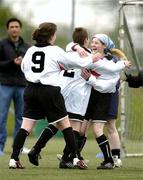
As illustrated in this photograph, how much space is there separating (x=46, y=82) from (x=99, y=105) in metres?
0.96

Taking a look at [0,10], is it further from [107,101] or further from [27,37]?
[107,101]

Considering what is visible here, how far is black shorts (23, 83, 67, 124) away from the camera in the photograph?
11.7 meters

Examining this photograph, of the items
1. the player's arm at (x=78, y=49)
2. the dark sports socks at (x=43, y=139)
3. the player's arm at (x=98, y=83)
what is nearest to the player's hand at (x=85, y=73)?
the player's arm at (x=98, y=83)

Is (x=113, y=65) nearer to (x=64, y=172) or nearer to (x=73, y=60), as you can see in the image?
(x=73, y=60)

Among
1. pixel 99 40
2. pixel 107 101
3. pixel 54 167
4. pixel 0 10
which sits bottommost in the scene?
pixel 0 10

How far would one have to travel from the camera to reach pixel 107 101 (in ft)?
40.5

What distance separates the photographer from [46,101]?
1169 cm

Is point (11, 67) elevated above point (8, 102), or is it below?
above

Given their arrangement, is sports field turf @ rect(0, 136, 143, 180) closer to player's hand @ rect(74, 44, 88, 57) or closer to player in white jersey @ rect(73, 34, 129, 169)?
player in white jersey @ rect(73, 34, 129, 169)

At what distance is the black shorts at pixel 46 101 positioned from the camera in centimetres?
1167

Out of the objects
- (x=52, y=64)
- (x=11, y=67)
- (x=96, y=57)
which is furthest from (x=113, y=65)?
(x=11, y=67)

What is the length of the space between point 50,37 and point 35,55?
30 cm

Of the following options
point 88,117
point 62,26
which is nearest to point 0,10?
point 62,26

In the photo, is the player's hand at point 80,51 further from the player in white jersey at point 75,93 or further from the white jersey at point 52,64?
the player in white jersey at point 75,93
